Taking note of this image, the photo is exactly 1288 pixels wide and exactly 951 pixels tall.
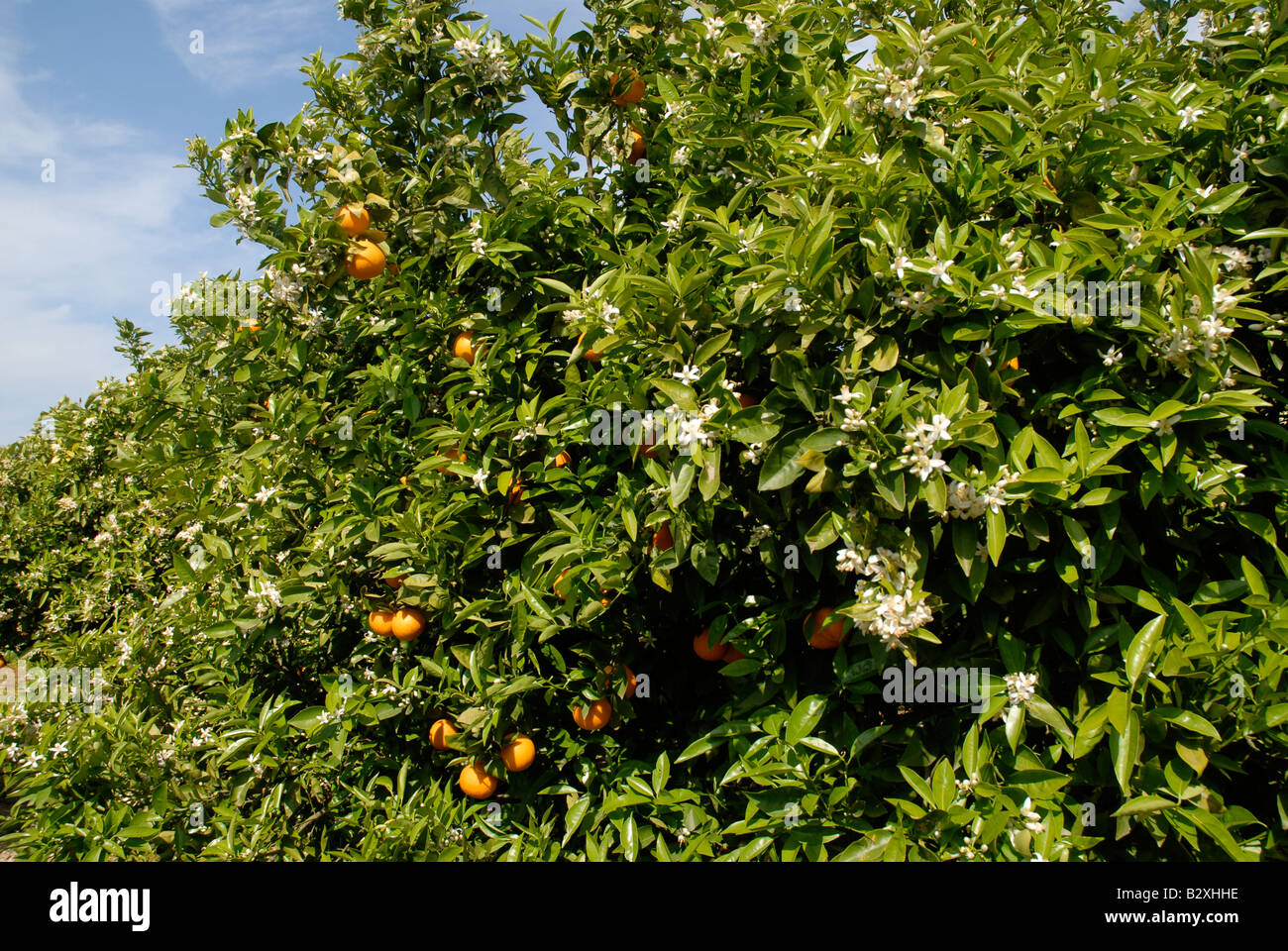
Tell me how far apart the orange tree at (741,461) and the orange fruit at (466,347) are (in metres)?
0.01

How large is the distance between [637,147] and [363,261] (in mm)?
1128

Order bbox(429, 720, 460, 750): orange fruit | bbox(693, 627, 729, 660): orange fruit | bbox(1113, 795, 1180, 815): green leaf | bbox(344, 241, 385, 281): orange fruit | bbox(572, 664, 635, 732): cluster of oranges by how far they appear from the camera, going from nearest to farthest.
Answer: bbox(1113, 795, 1180, 815): green leaf < bbox(693, 627, 729, 660): orange fruit < bbox(572, 664, 635, 732): cluster of oranges < bbox(429, 720, 460, 750): orange fruit < bbox(344, 241, 385, 281): orange fruit

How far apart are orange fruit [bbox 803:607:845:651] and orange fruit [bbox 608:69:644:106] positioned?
80.5 inches

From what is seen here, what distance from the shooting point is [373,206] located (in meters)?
2.62

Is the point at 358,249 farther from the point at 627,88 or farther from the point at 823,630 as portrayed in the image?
the point at 823,630

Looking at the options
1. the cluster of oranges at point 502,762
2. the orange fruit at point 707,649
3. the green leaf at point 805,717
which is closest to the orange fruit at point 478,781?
the cluster of oranges at point 502,762

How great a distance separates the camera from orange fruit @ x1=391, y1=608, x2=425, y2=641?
8.20 ft
